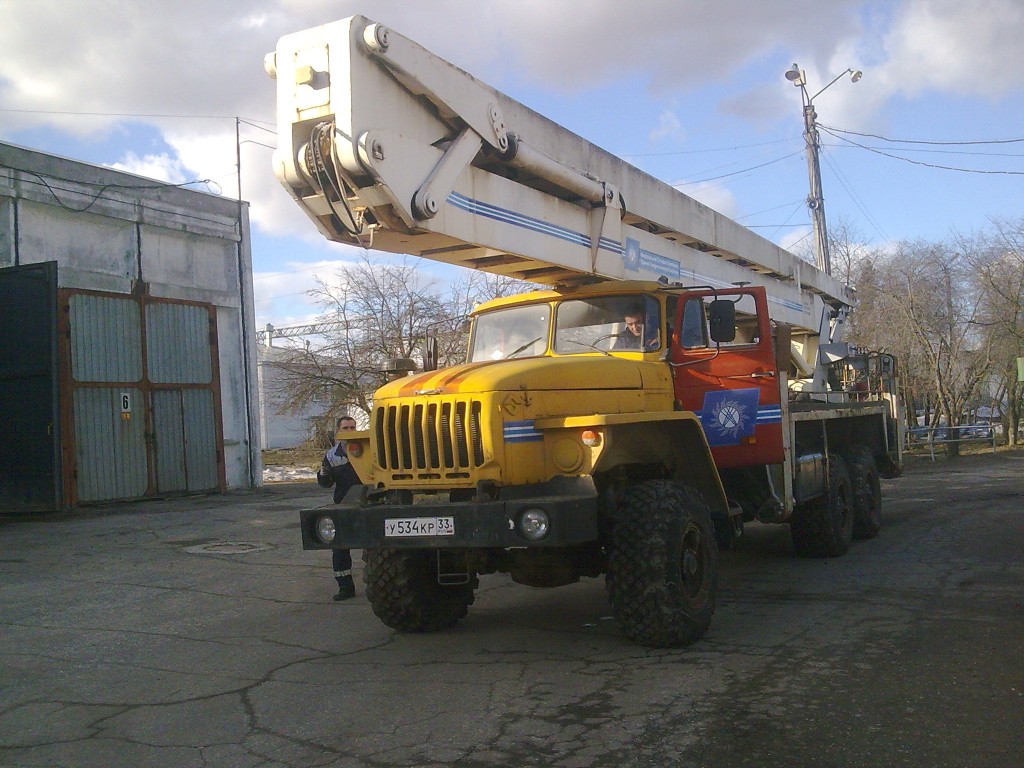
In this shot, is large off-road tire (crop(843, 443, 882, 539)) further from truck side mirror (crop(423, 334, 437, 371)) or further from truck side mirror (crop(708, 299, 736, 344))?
truck side mirror (crop(423, 334, 437, 371))

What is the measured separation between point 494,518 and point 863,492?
6.71 meters

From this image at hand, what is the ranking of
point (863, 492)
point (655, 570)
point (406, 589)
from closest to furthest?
point (655, 570) → point (406, 589) → point (863, 492)

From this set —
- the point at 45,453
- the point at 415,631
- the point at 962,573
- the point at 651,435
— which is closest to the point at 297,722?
the point at 415,631

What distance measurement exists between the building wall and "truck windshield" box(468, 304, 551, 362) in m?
9.10

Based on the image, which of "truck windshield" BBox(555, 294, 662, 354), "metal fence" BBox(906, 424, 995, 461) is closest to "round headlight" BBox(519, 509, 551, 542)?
"truck windshield" BBox(555, 294, 662, 354)

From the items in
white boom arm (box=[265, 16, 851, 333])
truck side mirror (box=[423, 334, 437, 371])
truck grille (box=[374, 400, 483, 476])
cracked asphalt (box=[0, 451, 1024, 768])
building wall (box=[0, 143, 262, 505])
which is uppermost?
building wall (box=[0, 143, 262, 505])

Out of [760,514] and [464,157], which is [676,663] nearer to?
[760,514]

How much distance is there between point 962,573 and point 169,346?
12485 mm

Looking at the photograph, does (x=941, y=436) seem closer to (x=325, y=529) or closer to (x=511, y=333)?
(x=511, y=333)

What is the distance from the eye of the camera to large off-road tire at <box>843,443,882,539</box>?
1065 cm

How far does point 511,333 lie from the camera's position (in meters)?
7.80

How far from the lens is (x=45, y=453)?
1366 centimetres

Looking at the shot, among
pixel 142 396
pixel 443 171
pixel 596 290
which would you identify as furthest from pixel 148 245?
pixel 443 171

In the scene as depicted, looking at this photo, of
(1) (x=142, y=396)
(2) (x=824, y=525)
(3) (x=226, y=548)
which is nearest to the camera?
(2) (x=824, y=525)
